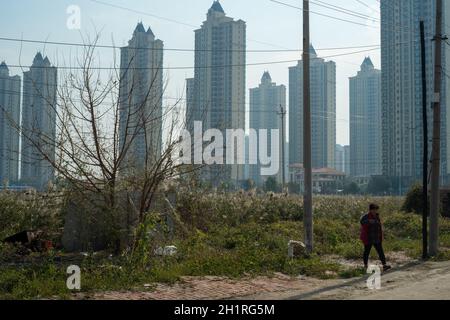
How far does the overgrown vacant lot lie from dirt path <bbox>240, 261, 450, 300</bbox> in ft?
3.71

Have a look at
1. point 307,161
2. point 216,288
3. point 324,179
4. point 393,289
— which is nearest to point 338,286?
point 393,289

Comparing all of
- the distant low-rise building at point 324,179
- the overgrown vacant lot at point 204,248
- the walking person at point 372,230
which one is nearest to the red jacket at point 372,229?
the walking person at point 372,230

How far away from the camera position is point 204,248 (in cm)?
1480

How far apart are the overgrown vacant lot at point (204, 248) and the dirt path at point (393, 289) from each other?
1.13 metres

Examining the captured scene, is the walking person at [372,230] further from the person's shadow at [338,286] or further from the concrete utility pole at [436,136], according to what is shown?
the concrete utility pole at [436,136]

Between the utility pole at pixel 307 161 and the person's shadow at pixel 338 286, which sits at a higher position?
the utility pole at pixel 307 161

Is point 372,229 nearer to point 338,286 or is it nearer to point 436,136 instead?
point 338,286

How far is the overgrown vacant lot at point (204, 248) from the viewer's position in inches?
402

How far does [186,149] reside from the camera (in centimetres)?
1440

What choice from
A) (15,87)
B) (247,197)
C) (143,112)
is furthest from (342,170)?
(143,112)

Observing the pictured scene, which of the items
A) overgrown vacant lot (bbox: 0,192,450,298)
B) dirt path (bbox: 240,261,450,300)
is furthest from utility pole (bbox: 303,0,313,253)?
dirt path (bbox: 240,261,450,300)

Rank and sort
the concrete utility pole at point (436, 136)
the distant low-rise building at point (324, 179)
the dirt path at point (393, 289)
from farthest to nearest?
the distant low-rise building at point (324, 179), the concrete utility pole at point (436, 136), the dirt path at point (393, 289)

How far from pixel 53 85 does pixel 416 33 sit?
17.1 metres

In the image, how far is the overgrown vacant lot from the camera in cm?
1021
